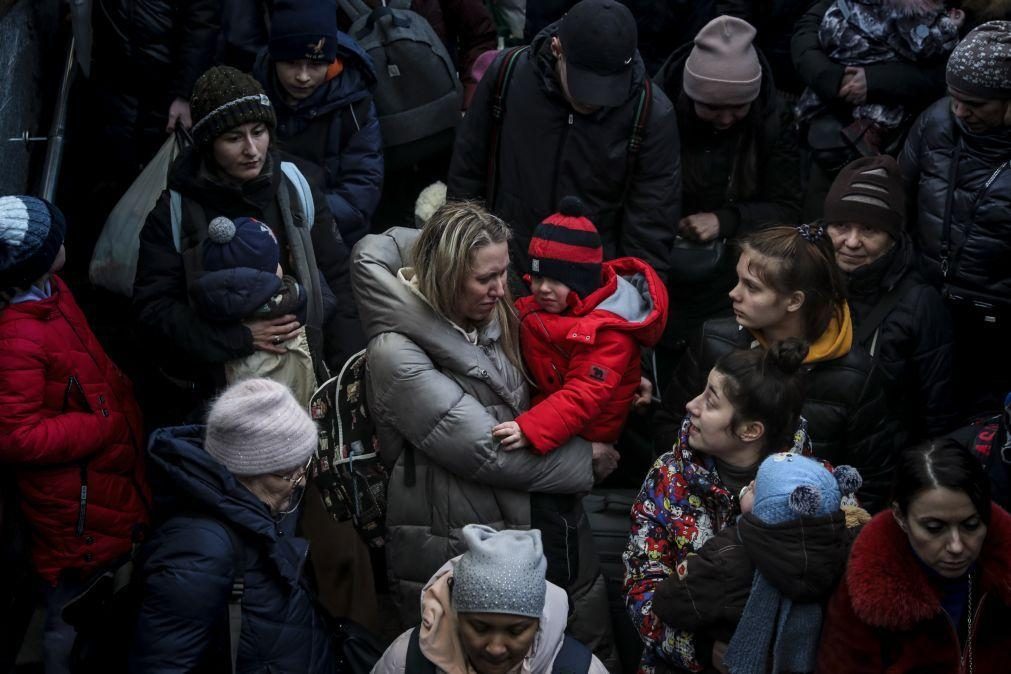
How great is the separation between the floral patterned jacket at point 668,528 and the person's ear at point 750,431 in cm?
14

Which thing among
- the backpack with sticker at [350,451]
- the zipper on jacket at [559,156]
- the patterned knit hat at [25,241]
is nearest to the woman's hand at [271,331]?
the backpack with sticker at [350,451]

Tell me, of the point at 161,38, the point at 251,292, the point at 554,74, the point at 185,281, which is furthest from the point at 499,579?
the point at 161,38

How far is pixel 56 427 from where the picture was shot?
4094 millimetres

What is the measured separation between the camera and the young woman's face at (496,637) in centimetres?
322

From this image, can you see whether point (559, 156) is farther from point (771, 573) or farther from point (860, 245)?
point (771, 573)

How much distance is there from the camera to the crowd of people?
3.27m

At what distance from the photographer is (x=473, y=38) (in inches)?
251

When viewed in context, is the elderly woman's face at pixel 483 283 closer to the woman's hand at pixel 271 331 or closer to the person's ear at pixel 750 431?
the woman's hand at pixel 271 331

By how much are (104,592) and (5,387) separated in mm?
851

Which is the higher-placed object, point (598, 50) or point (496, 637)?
point (598, 50)

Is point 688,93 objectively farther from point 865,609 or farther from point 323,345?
point 865,609

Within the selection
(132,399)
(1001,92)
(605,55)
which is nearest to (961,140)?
(1001,92)

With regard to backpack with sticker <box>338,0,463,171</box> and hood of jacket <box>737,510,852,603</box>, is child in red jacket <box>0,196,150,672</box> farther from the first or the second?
hood of jacket <box>737,510,852,603</box>

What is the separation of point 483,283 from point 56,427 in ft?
5.04
